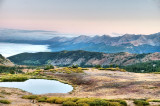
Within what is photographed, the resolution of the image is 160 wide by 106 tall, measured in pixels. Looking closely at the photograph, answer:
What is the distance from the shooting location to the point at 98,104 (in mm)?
24938

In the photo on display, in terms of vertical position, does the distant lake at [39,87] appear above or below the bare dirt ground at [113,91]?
below

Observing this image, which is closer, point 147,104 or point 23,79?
point 147,104

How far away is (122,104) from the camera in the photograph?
25172mm

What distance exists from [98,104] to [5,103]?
52.4ft

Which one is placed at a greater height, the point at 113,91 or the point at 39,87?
the point at 113,91

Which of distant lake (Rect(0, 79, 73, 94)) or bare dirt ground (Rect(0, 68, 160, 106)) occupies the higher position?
bare dirt ground (Rect(0, 68, 160, 106))

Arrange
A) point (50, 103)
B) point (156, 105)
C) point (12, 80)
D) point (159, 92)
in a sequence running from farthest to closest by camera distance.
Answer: point (12, 80), point (159, 92), point (50, 103), point (156, 105)

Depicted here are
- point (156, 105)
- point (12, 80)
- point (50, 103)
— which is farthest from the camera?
point (12, 80)

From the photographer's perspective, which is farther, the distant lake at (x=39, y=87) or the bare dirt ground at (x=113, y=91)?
the distant lake at (x=39, y=87)

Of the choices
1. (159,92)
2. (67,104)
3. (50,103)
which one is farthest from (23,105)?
(159,92)

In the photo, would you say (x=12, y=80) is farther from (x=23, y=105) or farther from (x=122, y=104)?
(x=122, y=104)

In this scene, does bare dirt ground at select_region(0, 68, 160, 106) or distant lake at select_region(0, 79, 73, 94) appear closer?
bare dirt ground at select_region(0, 68, 160, 106)

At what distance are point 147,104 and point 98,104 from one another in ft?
27.3

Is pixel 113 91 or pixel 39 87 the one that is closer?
pixel 113 91
